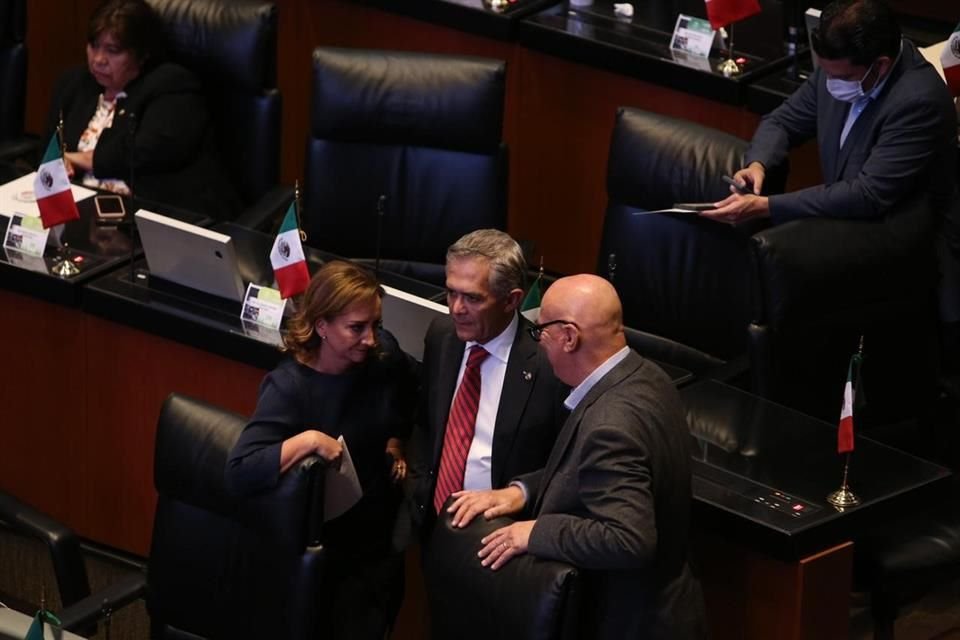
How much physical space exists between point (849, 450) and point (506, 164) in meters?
1.74

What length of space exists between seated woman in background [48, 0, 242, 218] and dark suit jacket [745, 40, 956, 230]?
1.75 metres

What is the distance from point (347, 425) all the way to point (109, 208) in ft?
4.99

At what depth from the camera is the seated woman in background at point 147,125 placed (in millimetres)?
5324

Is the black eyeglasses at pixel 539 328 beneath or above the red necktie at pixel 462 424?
above

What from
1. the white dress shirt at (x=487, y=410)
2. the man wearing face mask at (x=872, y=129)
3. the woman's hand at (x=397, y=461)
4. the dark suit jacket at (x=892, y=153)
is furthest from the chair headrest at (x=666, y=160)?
the woman's hand at (x=397, y=461)

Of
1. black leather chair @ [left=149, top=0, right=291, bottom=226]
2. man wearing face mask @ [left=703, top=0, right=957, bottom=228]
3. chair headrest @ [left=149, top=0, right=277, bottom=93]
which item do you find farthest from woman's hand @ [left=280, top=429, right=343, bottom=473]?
chair headrest @ [left=149, top=0, right=277, bottom=93]

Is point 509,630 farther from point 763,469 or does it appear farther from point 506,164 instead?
point 506,164

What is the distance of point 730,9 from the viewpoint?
17.3ft

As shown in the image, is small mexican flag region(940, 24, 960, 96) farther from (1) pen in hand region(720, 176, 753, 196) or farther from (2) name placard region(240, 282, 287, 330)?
(2) name placard region(240, 282, 287, 330)

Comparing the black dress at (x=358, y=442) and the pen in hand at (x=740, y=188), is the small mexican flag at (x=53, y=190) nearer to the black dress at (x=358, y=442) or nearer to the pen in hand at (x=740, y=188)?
the black dress at (x=358, y=442)

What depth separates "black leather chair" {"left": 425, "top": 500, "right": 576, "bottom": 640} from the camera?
3377 millimetres

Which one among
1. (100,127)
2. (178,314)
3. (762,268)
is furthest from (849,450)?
(100,127)

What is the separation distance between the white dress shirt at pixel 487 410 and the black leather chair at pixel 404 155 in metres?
1.31

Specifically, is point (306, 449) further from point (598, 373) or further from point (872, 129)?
point (872, 129)
